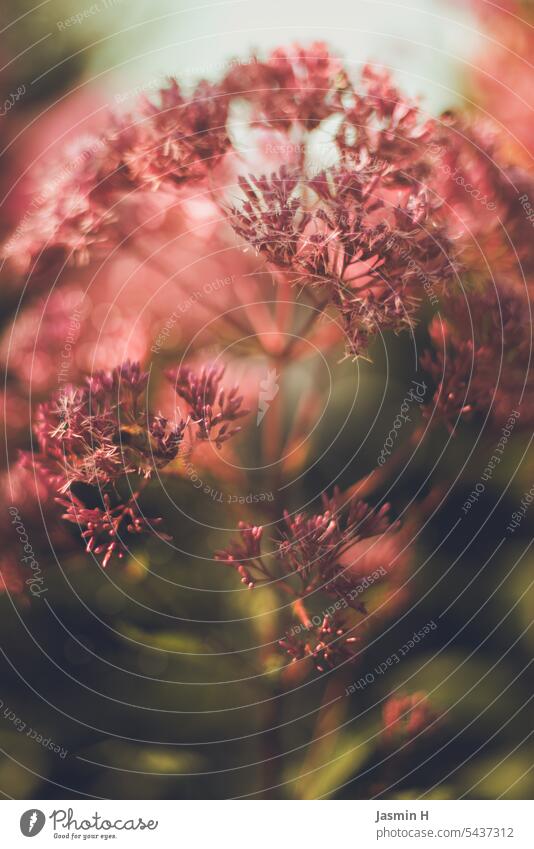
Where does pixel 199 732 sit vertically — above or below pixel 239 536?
below
